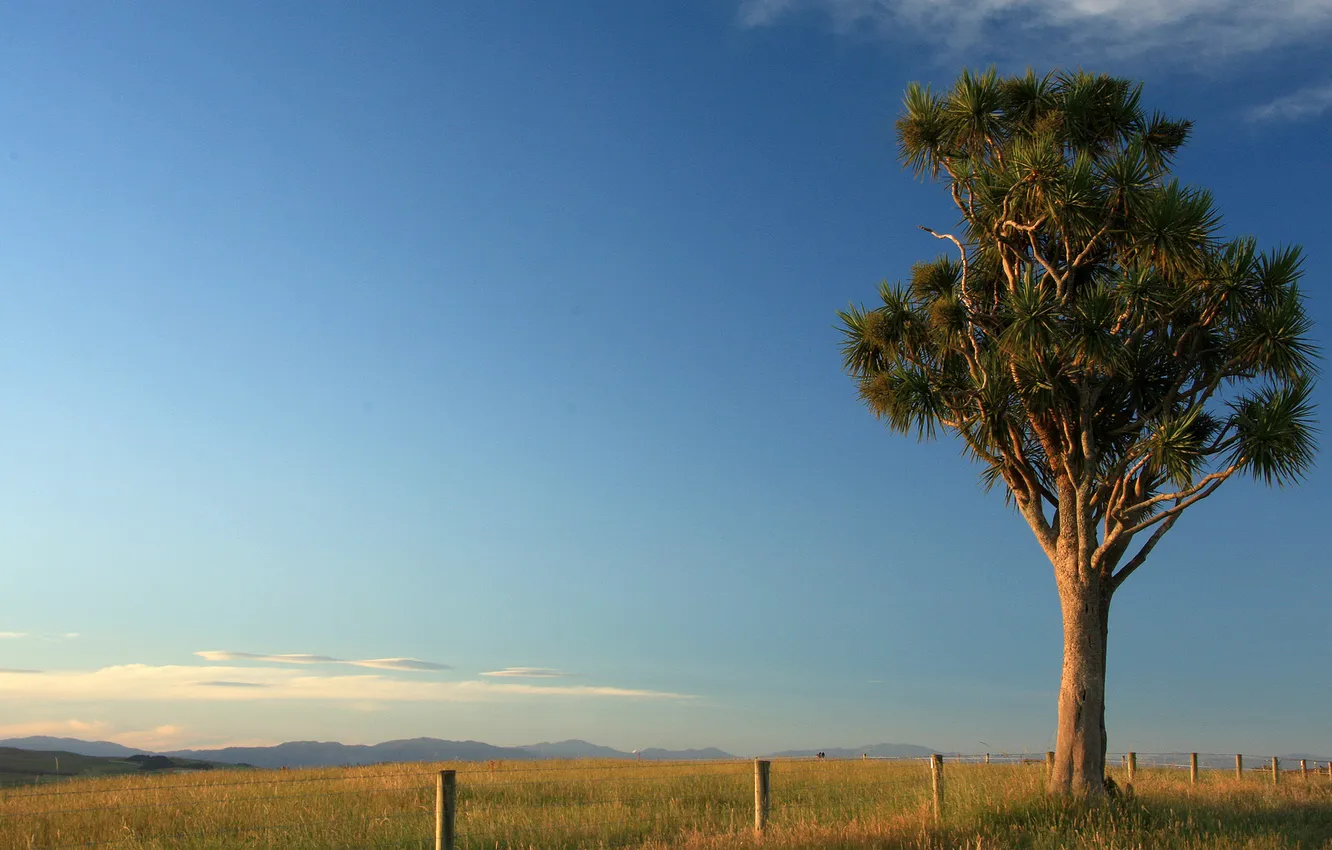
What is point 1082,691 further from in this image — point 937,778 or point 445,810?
point 445,810

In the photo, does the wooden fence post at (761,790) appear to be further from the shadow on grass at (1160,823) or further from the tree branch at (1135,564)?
the tree branch at (1135,564)

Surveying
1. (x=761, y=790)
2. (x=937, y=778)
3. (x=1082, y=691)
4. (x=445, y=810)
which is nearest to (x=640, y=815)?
(x=761, y=790)

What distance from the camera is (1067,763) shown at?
17391 mm

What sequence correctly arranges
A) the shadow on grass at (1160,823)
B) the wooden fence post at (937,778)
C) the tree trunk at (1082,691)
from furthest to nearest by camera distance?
1. the tree trunk at (1082,691)
2. the wooden fence post at (937,778)
3. the shadow on grass at (1160,823)

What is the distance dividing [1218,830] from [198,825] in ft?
48.6

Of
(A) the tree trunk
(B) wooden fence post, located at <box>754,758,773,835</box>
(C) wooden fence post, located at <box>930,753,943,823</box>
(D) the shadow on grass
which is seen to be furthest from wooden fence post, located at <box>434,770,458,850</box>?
(A) the tree trunk

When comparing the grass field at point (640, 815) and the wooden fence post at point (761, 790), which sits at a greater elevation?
the wooden fence post at point (761, 790)

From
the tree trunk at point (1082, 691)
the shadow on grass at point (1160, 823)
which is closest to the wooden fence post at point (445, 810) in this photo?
the shadow on grass at point (1160, 823)

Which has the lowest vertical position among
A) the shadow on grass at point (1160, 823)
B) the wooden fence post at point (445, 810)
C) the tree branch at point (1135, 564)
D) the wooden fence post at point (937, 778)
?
the shadow on grass at point (1160, 823)

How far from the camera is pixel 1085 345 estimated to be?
17.5 m

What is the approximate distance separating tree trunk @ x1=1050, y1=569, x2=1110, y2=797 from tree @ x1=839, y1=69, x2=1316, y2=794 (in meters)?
0.03

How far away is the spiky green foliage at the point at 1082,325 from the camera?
696 inches

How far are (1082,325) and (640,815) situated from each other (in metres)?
11.0

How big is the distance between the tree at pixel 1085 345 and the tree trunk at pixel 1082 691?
0.03 meters
